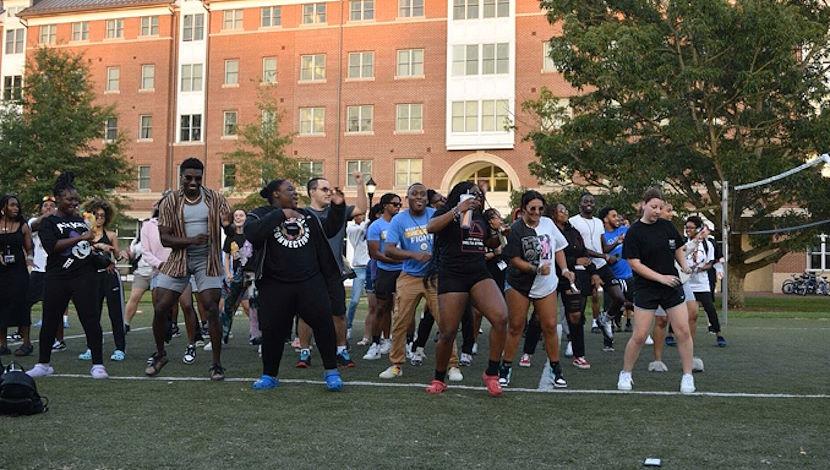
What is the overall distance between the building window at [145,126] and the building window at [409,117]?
16.3 m

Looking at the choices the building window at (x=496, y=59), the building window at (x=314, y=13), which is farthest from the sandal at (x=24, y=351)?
the building window at (x=314, y=13)

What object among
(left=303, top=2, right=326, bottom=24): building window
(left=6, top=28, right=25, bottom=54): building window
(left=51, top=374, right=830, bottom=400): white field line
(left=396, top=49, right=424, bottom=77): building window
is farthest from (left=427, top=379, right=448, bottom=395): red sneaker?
(left=6, top=28, right=25, bottom=54): building window

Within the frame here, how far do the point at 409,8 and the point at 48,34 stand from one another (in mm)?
24530

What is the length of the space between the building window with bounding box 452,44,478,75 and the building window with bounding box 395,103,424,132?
9.80 ft

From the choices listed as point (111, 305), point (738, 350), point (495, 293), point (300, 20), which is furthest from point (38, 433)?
point (300, 20)

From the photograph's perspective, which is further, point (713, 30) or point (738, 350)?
point (713, 30)

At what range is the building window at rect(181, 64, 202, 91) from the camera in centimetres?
5238

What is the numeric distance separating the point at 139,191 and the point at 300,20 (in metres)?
14.7

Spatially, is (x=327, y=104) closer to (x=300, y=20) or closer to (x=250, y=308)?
(x=300, y=20)

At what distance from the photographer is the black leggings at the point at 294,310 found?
24.6ft

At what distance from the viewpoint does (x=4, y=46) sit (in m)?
56.5

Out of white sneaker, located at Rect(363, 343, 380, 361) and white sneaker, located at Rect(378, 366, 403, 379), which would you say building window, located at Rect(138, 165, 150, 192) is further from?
white sneaker, located at Rect(378, 366, 403, 379)

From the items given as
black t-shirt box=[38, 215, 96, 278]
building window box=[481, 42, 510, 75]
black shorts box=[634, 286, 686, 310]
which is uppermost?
building window box=[481, 42, 510, 75]

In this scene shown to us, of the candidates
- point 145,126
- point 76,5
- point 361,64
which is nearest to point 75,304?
point 361,64
